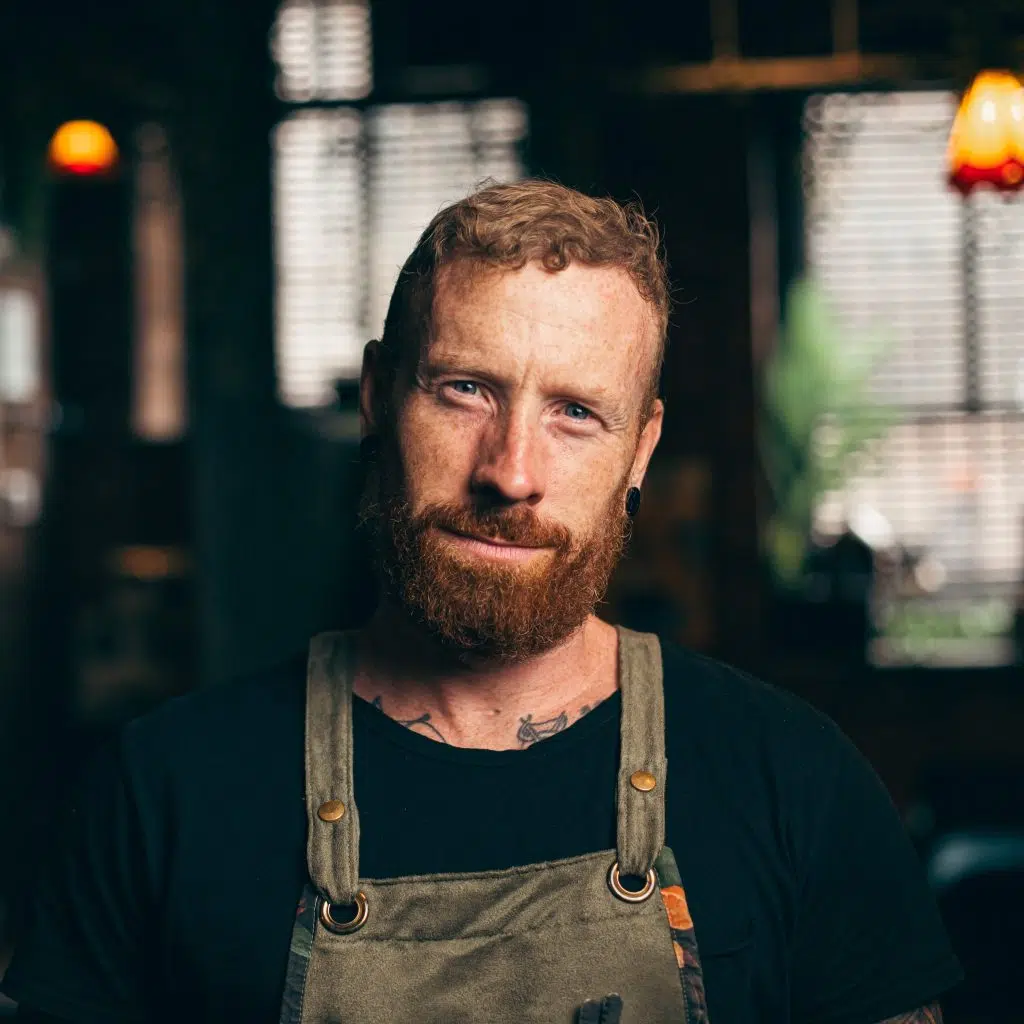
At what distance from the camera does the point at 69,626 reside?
26.0 ft

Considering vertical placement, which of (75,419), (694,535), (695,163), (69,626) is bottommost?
(69,626)

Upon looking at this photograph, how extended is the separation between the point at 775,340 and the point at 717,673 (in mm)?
5597

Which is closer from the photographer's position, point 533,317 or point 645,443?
point 533,317

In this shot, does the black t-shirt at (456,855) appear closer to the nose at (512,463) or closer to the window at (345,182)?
the nose at (512,463)

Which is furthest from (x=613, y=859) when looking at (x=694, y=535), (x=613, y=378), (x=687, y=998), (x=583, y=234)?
(x=694, y=535)

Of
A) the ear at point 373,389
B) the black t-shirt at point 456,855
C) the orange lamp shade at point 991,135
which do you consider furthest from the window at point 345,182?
the black t-shirt at point 456,855

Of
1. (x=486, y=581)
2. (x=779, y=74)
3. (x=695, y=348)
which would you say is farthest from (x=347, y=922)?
(x=695, y=348)

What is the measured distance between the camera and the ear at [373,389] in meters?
1.77

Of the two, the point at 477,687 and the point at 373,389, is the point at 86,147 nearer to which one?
the point at 373,389

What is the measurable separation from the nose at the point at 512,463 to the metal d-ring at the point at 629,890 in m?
0.42

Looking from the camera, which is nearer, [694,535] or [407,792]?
[407,792]

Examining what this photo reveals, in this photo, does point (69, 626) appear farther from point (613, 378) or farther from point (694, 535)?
point (613, 378)

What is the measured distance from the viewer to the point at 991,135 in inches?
165

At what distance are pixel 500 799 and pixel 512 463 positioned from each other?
0.37 metres
